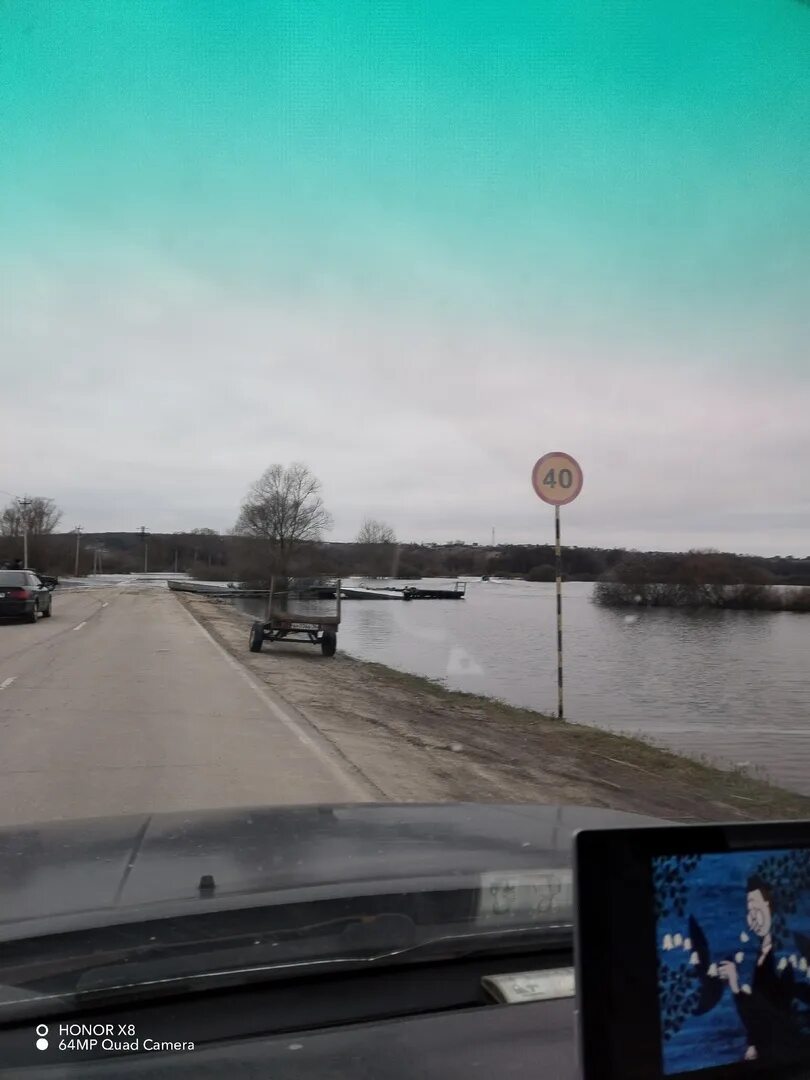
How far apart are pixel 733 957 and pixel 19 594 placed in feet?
89.1

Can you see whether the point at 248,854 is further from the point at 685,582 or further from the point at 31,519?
the point at 31,519

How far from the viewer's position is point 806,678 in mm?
21969

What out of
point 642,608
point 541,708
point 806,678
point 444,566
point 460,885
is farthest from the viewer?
point 642,608

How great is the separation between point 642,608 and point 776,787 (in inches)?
1619

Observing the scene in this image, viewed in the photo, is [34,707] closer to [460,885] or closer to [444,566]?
[460,885]

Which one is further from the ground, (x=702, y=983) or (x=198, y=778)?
(x=702, y=983)

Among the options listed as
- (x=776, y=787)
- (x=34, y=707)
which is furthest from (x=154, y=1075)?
(x=34, y=707)

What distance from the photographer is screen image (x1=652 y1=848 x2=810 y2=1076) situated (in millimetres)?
1405

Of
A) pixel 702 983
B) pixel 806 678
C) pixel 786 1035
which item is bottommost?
pixel 806 678

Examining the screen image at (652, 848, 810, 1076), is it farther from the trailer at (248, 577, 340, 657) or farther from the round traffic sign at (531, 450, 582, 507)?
the trailer at (248, 577, 340, 657)

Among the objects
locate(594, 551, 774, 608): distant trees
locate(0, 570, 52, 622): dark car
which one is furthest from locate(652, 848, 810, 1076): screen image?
locate(594, 551, 774, 608): distant trees

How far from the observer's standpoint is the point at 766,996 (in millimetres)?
1489

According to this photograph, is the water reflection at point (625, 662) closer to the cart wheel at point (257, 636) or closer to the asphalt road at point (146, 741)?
the cart wheel at point (257, 636)

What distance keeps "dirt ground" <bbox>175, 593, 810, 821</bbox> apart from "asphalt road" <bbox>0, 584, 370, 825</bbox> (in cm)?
56
